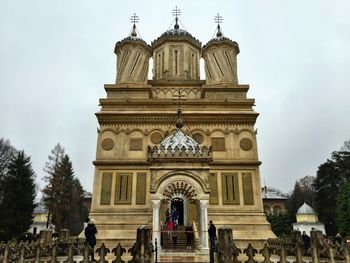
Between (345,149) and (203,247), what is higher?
(345,149)

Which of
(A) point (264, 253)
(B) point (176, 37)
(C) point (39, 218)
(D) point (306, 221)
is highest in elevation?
(B) point (176, 37)

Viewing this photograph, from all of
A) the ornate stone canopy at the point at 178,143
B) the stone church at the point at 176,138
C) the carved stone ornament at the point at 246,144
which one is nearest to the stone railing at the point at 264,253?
the stone church at the point at 176,138

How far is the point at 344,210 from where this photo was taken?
111 feet

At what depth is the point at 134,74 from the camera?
25656 millimetres

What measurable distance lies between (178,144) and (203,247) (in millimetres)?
4727

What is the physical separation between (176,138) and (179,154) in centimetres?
126

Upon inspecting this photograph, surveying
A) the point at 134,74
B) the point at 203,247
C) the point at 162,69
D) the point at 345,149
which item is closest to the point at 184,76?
the point at 162,69

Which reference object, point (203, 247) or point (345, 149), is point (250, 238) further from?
point (345, 149)

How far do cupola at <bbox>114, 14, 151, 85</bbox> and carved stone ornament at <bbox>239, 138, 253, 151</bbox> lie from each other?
Result: 31.1 feet

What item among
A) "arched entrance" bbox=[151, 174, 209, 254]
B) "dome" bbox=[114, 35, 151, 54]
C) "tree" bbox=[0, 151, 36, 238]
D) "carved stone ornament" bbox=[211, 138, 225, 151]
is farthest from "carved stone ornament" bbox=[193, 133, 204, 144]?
"tree" bbox=[0, 151, 36, 238]

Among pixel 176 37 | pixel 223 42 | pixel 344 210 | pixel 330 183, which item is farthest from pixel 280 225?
pixel 176 37

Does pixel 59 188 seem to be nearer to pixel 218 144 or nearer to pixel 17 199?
pixel 17 199

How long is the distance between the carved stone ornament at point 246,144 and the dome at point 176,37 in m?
10.9

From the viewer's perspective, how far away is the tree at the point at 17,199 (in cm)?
2936
